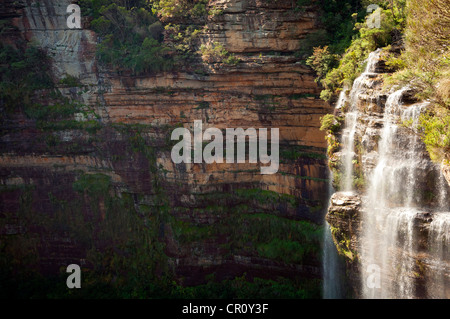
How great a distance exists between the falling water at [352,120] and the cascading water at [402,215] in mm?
255

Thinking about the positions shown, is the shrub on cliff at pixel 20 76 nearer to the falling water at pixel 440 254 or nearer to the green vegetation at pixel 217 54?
the green vegetation at pixel 217 54

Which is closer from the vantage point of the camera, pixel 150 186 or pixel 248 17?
pixel 248 17

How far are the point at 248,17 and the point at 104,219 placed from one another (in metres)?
11.9

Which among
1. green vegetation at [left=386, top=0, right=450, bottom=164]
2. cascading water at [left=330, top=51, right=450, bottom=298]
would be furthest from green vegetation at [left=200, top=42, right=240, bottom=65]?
green vegetation at [left=386, top=0, right=450, bottom=164]

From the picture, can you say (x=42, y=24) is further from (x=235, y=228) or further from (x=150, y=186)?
(x=235, y=228)

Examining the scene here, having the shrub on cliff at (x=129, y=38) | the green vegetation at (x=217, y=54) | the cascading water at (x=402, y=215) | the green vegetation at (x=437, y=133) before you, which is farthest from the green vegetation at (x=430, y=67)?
the shrub on cliff at (x=129, y=38)

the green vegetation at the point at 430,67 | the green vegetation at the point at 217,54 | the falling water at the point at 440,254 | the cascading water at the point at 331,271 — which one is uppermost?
the green vegetation at the point at 217,54

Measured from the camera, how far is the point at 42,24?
59.7 feet

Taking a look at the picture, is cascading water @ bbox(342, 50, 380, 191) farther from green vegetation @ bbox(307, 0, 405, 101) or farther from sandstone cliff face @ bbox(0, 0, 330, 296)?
sandstone cliff face @ bbox(0, 0, 330, 296)

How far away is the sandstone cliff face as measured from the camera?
51.8 feet

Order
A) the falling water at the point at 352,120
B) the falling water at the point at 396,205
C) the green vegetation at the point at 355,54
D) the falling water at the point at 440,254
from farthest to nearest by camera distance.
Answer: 1. the green vegetation at the point at 355,54
2. the falling water at the point at 352,120
3. the falling water at the point at 396,205
4. the falling water at the point at 440,254

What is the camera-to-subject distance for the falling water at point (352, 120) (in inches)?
431

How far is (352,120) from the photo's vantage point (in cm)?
1130
